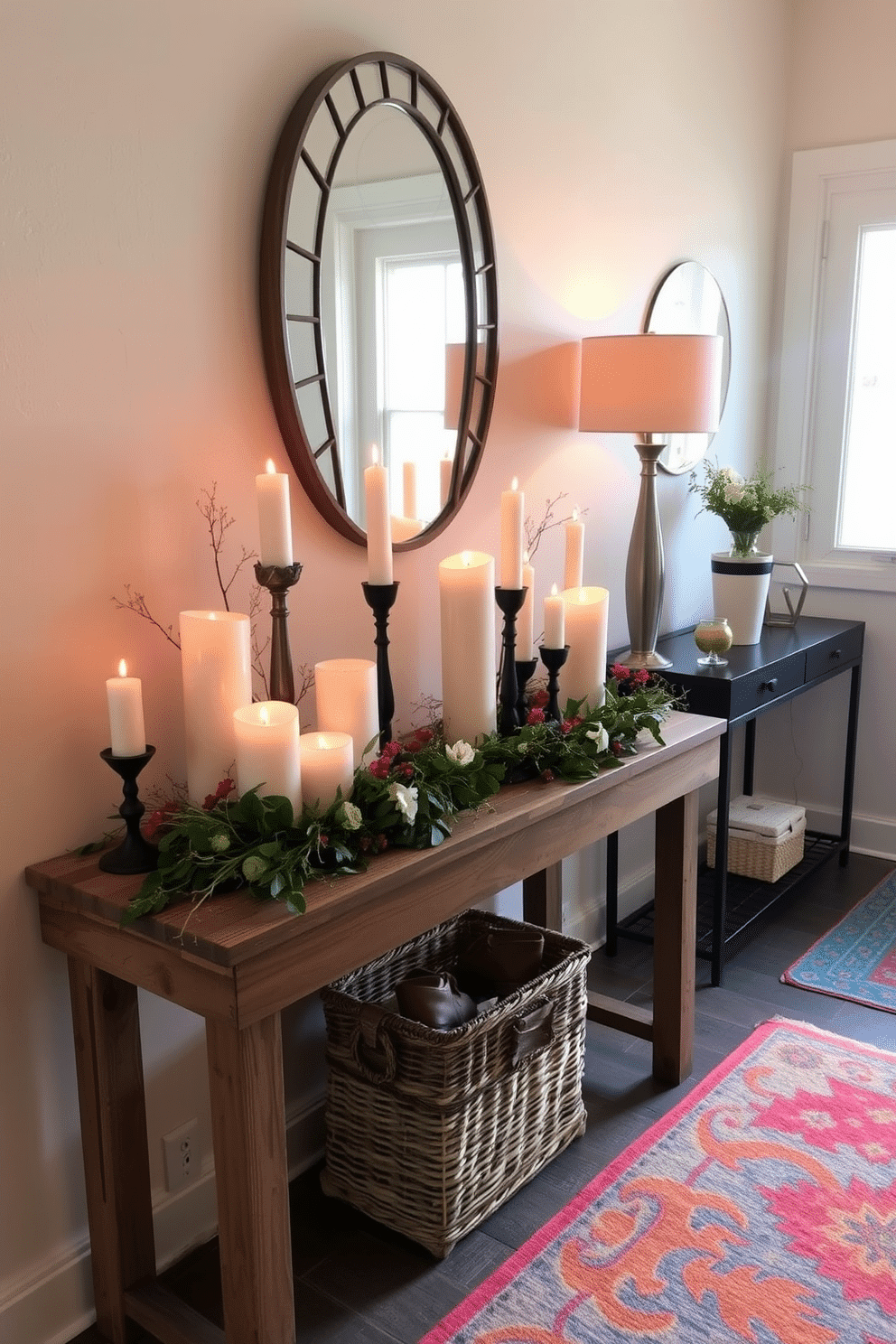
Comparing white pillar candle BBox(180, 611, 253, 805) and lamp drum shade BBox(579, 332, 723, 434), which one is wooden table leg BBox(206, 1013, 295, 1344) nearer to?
white pillar candle BBox(180, 611, 253, 805)

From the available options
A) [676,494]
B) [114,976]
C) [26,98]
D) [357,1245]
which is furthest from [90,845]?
[676,494]

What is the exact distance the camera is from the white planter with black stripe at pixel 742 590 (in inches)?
122

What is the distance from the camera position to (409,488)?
7.27ft

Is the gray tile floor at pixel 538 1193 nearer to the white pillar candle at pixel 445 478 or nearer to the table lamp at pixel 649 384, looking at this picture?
the white pillar candle at pixel 445 478

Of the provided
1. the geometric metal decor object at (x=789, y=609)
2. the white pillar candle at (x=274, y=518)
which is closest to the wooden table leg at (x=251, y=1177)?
the white pillar candle at (x=274, y=518)

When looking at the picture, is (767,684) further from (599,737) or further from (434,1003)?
(434,1003)

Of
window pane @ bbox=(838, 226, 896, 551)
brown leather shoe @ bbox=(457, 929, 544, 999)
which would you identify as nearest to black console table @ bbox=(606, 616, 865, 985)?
window pane @ bbox=(838, 226, 896, 551)

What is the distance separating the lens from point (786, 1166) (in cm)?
218

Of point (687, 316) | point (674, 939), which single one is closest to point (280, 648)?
point (674, 939)

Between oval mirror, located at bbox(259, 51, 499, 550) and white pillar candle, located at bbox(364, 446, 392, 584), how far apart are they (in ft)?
0.57

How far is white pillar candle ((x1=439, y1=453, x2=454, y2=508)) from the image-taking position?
2299mm

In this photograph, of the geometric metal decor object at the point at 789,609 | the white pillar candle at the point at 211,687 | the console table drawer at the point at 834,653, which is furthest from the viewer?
the geometric metal decor object at the point at 789,609

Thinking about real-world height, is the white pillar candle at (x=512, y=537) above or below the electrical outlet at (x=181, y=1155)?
above

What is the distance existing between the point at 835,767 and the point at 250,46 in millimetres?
2881
